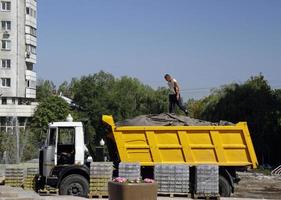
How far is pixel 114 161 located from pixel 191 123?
2.68m

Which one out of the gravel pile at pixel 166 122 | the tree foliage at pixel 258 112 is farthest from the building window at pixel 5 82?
the gravel pile at pixel 166 122

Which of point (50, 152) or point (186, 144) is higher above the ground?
point (186, 144)

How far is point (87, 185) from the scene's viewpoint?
16.8 m

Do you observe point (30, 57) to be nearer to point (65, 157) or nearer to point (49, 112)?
point (49, 112)

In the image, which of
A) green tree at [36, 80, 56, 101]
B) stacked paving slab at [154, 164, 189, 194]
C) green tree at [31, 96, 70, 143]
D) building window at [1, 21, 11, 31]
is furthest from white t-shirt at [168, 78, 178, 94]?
green tree at [36, 80, 56, 101]

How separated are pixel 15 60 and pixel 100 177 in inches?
2021

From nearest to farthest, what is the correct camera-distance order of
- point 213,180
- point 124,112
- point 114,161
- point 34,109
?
point 213,180 → point 114,161 → point 34,109 → point 124,112

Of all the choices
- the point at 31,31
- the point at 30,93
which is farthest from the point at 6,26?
the point at 30,93

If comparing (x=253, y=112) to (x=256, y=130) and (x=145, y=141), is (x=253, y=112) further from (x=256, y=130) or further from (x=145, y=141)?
(x=145, y=141)

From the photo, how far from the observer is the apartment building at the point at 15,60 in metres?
65.2

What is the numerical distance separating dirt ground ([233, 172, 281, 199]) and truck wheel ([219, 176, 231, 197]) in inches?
82.7

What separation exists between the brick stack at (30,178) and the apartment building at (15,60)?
4647 centimetres

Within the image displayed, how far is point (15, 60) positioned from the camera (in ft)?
216

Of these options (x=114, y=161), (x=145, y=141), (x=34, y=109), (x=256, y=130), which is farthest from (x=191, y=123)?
(x=34, y=109)
